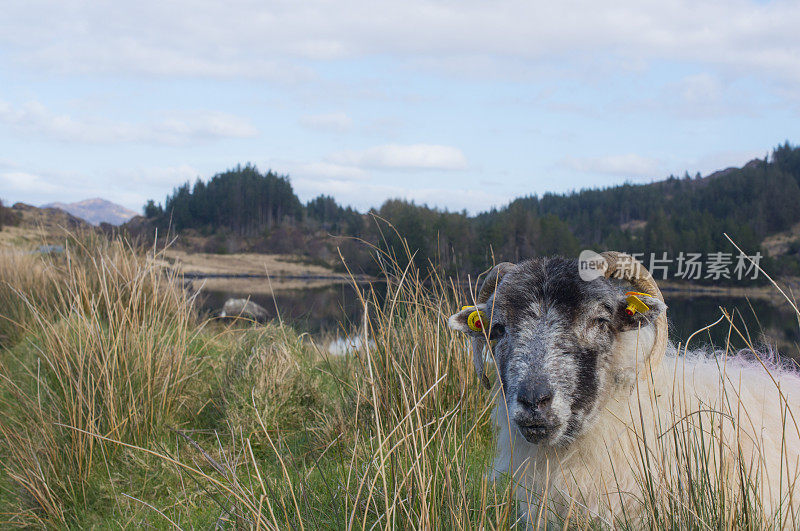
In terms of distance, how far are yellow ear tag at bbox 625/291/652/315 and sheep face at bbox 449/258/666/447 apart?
0.03m

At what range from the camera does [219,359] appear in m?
6.62

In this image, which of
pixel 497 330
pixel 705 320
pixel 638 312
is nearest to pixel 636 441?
pixel 638 312

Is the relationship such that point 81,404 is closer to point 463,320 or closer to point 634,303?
point 463,320

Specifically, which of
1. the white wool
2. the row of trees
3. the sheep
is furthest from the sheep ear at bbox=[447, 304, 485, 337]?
the row of trees

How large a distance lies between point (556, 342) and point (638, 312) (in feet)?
1.75

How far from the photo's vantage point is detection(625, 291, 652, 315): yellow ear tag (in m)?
2.97

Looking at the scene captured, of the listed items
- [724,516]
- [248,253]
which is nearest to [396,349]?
[724,516]

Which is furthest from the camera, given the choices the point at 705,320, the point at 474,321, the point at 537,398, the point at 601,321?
the point at 705,320

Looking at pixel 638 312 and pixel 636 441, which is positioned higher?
pixel 638 312

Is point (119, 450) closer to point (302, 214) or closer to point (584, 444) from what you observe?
point (584, 444)

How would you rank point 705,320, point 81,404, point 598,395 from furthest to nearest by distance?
1. point 705,320
2. point 81,404
3. point 598,395

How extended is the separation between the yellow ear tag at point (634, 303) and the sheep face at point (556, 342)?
30 millimetres

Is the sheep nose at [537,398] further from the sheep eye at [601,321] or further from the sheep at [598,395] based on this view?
the sheep eye at [601,321]

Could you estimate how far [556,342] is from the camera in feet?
9.30
